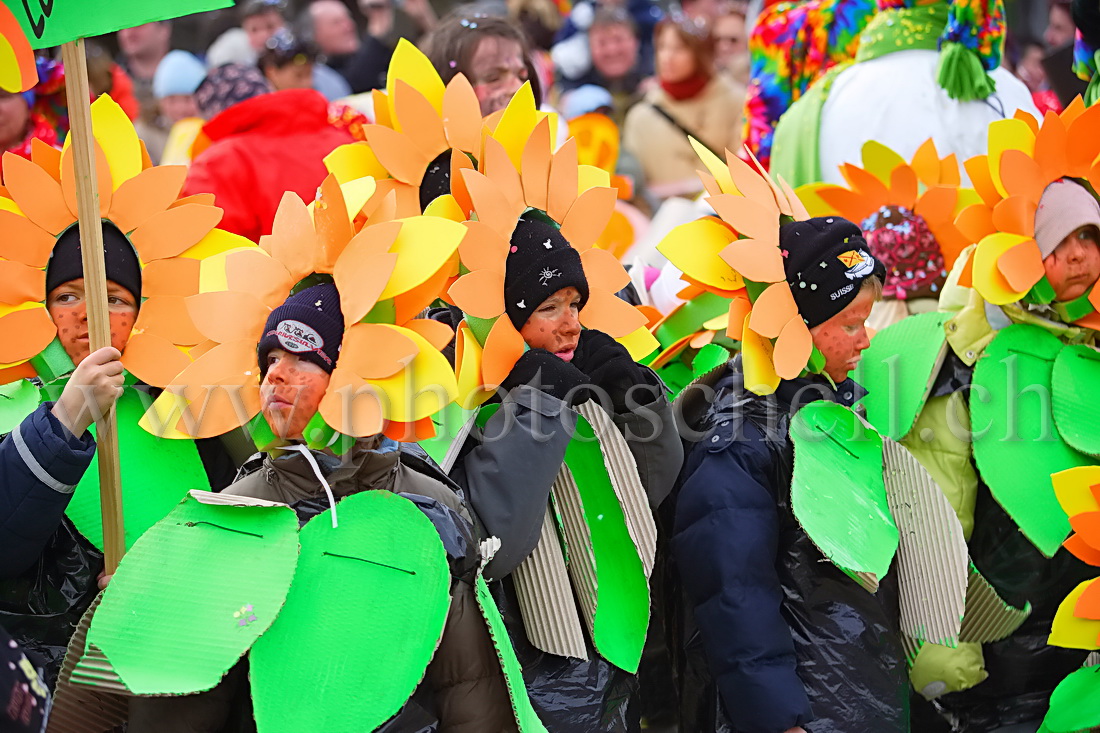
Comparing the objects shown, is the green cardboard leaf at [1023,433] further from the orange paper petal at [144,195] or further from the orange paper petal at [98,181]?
the orange paper petal at [98,181]

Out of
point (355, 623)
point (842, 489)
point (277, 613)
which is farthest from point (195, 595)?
point (842, 489)

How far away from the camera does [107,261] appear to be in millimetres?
2766

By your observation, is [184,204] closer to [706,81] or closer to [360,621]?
[360,621]

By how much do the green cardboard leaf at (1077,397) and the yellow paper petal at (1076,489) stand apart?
0.16 metres

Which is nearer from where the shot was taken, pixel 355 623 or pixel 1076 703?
pixel 355 623

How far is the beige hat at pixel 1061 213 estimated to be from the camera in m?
3.26

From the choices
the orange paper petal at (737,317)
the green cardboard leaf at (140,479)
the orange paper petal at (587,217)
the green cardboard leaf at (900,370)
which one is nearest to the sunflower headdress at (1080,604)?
the green cardboard leaf at (900,370)

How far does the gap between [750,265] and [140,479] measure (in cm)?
144

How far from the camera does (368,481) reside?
2.38m

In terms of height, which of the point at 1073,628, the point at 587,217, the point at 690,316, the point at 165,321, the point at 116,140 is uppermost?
the point at 116,140

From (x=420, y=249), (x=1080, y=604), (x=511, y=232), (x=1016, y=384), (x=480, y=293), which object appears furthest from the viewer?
(x=1016, y=384)

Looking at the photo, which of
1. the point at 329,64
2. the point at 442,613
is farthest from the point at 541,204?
the point at 329,64

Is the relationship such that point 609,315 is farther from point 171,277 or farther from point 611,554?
point 171,277

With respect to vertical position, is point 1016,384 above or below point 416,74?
below
